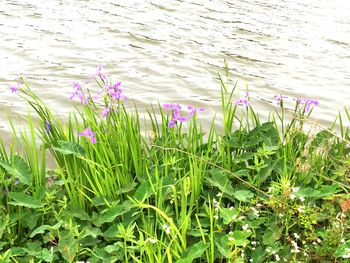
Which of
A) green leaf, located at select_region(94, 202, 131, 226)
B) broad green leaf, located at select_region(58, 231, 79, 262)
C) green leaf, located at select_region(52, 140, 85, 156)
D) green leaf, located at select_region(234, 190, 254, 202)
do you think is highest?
green leaf, located at select_region(52, 140, 85, 156)

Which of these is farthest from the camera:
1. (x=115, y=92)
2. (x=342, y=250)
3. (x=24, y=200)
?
(x=115, y=92)

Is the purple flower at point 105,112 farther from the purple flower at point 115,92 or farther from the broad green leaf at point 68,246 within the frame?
the broad green leaf at point 68,246

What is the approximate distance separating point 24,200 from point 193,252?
34.7 inches

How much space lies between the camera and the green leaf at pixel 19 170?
2.70 meters

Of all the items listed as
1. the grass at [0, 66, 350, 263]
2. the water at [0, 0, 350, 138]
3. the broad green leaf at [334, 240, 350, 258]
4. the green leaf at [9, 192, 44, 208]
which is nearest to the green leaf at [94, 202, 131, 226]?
the grass at [0, 66, 350, 263]

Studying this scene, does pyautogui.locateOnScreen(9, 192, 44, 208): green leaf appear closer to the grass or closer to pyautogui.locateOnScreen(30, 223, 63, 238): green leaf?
the grass

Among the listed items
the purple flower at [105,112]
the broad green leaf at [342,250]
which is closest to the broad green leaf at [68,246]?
the purple flower at [105,112]

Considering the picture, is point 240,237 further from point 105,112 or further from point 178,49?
point 178,49

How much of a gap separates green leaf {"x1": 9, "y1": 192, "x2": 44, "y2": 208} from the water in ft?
5.62

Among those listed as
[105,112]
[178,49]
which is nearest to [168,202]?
[105,112]

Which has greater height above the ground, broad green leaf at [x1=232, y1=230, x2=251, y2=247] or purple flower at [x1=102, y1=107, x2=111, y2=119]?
purple flower at [x1=102, y1=107, x2=111, y2=119]

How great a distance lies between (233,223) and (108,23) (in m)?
5.35

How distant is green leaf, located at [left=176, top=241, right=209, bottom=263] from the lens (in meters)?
2.27

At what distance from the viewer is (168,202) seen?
2.77 metres
